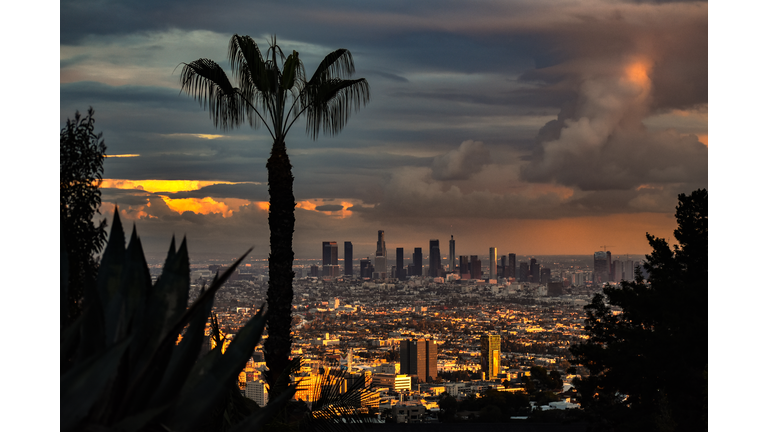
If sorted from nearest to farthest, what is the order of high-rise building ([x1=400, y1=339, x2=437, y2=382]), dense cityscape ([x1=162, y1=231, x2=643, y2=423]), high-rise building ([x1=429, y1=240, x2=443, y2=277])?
dense cityscape ([x1=162, y1=231, x2=643, y2=423])
high-rise building ([x1=400, y1=339, x2=437, y2=382])
high-rise building ([x1=429, y1=240, x2=443, y2=277])

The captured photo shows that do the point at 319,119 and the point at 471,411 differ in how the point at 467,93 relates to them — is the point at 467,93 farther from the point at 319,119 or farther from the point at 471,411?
the point at 471,411

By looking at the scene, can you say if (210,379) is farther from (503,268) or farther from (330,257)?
(503,268)

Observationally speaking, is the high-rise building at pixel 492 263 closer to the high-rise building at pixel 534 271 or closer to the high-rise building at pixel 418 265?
the high-rise building at pixel 534 271

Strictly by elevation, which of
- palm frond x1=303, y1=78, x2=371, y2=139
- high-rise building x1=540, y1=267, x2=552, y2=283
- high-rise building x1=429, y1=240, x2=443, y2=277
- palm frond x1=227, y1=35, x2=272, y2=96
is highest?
palm frond x1=227, y1=35, x2=272, y2=96

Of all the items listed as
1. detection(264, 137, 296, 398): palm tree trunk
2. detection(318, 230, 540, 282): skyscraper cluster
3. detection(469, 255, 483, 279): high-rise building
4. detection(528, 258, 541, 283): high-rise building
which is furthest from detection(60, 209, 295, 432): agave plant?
detection(528, 258, 541, 283): high-rise building

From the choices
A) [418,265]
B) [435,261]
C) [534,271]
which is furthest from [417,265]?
[534,271]

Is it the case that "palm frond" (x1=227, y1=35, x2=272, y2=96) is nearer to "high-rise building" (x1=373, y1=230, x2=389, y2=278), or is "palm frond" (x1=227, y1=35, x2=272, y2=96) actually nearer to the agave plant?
"high-rise building" (x1=373, y1=230, x2=389, y2=278)

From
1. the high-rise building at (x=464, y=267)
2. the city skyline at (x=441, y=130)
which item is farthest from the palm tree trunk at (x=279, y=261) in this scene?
the high-rise building at (x=464, y=267)
